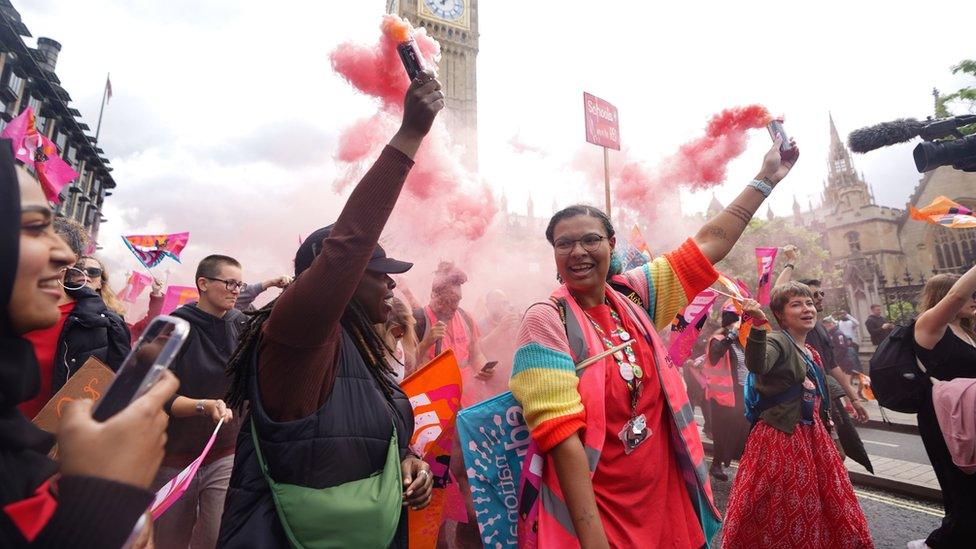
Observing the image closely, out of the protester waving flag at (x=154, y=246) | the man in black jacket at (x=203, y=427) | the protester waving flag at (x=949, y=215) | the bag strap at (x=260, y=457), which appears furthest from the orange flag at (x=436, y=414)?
the protester waving flag at (x=154, y=246)

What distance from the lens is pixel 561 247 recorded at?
2.12m

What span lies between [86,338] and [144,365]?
2.50m

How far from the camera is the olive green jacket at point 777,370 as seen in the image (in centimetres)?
327

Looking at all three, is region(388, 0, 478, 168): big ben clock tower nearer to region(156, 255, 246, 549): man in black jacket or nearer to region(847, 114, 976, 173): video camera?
region(156, 255, 246, 549): man in black jacket

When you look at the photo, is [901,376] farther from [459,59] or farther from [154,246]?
[459,59]

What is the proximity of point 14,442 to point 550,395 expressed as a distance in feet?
4.46

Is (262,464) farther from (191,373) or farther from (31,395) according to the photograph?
(191,373)

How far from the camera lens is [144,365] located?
923 mm

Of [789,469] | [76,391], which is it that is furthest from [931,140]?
[76,391]

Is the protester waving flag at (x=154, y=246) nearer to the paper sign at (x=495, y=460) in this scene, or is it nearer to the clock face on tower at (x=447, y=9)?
the paper sign at (x=495, y=460)

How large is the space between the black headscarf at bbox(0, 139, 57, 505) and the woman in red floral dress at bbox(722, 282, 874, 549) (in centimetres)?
338

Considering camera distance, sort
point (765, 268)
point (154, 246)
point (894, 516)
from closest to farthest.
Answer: point (894, 516) < point (765, 268) < point (154, 246)

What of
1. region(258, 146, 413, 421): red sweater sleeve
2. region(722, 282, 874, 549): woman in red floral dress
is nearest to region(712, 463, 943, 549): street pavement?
region(722, 282, 874, 549): woman in red floral dress

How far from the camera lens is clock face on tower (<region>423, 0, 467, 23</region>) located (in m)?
44.8
